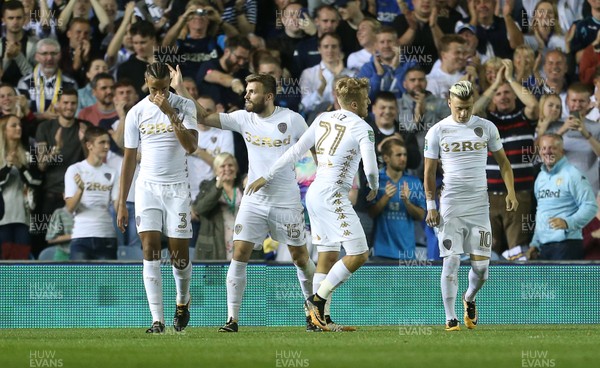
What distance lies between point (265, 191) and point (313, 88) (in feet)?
18.1

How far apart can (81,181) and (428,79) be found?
526 centimetres

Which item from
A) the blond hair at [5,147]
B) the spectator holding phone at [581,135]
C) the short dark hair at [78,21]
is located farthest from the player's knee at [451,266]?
the short dark hair at [78,21]

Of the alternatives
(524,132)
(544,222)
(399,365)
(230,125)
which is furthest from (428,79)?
(399,365)

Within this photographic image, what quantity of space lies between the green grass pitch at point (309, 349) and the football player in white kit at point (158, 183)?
0.72 meters

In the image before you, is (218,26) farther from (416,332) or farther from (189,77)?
(416,332)

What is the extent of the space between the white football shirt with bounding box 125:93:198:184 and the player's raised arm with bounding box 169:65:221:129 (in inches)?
4.2

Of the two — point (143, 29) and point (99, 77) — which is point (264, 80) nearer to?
point (99, 77)

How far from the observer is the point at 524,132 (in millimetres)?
16875

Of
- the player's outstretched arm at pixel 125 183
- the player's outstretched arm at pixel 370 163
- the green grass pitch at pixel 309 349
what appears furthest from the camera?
the player's outstretched arm at pixel 125 183

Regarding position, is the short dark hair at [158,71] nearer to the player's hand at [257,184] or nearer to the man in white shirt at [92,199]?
the player's hand at [257,184]

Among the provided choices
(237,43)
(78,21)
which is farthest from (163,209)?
(78,21)

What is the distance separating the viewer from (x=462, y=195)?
12.9 meters

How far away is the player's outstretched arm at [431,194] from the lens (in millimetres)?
12672

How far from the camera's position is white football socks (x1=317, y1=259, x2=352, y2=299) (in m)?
11.9
